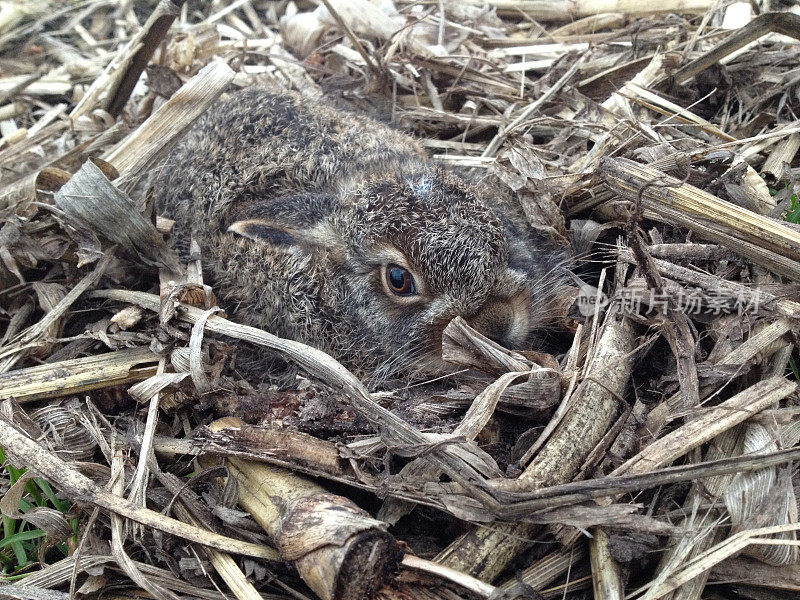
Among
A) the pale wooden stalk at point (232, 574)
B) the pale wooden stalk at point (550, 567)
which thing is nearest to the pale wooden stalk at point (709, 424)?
the pale wooden stalk at point (550, 567)

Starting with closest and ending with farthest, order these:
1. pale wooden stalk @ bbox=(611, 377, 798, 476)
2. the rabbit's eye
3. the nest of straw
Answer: the nest of straw → pale wooden stalk @ bbox=(611, 377, 798, 476) → the rabbit's eye

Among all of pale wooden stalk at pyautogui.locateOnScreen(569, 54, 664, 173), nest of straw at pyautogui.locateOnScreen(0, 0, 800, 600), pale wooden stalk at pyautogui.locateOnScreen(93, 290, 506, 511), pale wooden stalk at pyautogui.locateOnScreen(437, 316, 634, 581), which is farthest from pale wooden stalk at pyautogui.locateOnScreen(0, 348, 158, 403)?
pale wooden stalk at pyautogui.locateOnScreen(569, 54, 664, 173)

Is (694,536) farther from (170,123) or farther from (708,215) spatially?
(170,123)

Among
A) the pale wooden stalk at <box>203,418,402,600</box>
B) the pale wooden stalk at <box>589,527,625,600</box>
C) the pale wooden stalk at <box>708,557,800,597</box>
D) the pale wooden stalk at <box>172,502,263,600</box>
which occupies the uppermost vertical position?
the pale wooden stalk at <box>203,418,402,600</box>

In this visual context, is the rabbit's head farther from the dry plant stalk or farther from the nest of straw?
the dry plant stalk

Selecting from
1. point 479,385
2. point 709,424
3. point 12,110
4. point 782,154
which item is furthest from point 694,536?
point 12,110

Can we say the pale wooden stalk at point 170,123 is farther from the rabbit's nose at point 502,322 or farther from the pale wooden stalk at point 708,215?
the pale wooden stalk at point 708,215
